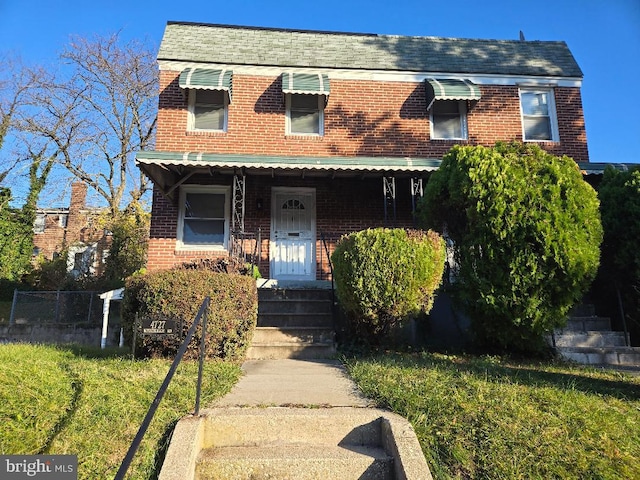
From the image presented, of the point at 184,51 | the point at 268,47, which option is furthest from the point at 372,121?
the point at 184,51

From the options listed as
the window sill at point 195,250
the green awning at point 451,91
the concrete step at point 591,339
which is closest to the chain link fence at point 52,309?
the window sill at point 195,250

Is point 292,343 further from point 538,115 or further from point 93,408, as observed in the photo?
point 538,115

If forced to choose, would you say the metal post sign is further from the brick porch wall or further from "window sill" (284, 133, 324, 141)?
"window sill" (284, 133, 324, 141)

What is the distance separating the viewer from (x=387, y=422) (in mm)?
3055

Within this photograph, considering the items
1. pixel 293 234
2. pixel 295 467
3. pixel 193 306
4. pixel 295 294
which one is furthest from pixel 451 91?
pixel 295 467

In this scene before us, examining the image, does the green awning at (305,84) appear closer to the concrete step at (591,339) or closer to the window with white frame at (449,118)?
the window with white frame at (449,118)

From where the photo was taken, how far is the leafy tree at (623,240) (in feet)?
20.9

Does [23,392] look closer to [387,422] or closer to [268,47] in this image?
[387,422]

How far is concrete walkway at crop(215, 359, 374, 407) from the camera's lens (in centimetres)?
357

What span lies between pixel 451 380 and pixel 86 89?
23932mm

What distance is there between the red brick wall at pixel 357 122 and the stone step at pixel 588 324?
4945 mm

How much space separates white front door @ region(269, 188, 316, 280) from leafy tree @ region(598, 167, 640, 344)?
219 inches

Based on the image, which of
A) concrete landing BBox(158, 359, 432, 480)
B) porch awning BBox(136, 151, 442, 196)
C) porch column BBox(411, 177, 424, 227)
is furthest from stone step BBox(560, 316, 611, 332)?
concrete landing BBox(158, 359, 432, 480)

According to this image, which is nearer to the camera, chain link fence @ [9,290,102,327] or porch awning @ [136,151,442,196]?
porch awning @ [136,151,442,196]
